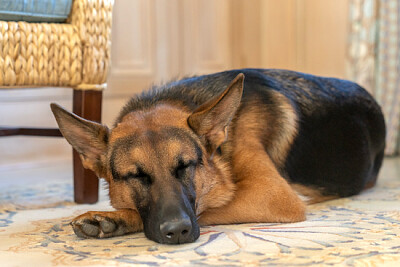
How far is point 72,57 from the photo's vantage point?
235 cm

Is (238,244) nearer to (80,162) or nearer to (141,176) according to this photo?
(141,176)

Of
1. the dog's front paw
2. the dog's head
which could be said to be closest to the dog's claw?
the dog's front paw

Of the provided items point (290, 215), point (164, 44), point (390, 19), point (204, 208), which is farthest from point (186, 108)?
point (164, 44)

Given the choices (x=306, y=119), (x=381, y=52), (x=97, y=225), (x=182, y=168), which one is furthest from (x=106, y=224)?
(x=381, y=52)

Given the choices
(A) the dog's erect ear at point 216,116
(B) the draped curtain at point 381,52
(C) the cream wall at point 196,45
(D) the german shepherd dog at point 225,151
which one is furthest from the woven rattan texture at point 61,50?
(B) the draped curtain at point 381,52

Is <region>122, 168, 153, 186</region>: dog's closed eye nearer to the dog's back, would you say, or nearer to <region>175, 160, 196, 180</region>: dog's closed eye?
<region>175, 160, 196, 180</region>: dog's closed eye

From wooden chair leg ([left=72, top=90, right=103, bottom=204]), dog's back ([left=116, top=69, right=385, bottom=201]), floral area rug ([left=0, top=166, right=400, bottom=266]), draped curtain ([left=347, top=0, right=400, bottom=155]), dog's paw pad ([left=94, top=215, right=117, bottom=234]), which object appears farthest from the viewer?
draped curtain ([left=347, top=0, right=400, bottom=155])

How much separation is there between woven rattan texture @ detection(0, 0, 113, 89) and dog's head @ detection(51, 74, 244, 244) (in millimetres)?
485

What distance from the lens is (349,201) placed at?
242 cm

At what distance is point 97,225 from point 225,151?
54 centimetres

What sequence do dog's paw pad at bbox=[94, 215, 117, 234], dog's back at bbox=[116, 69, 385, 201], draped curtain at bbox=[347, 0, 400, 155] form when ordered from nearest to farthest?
1. dog's paw pad at bbox=[94, 215, 117, 234]
2. dog's back at bbox=[116, 69, 385, 201]
3. draped curtain at bbox=[347, 0, 400, 155]

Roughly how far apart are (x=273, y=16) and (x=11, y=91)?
2346 mm

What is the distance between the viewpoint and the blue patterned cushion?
2.20 m

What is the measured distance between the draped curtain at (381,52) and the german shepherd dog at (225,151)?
155cm
